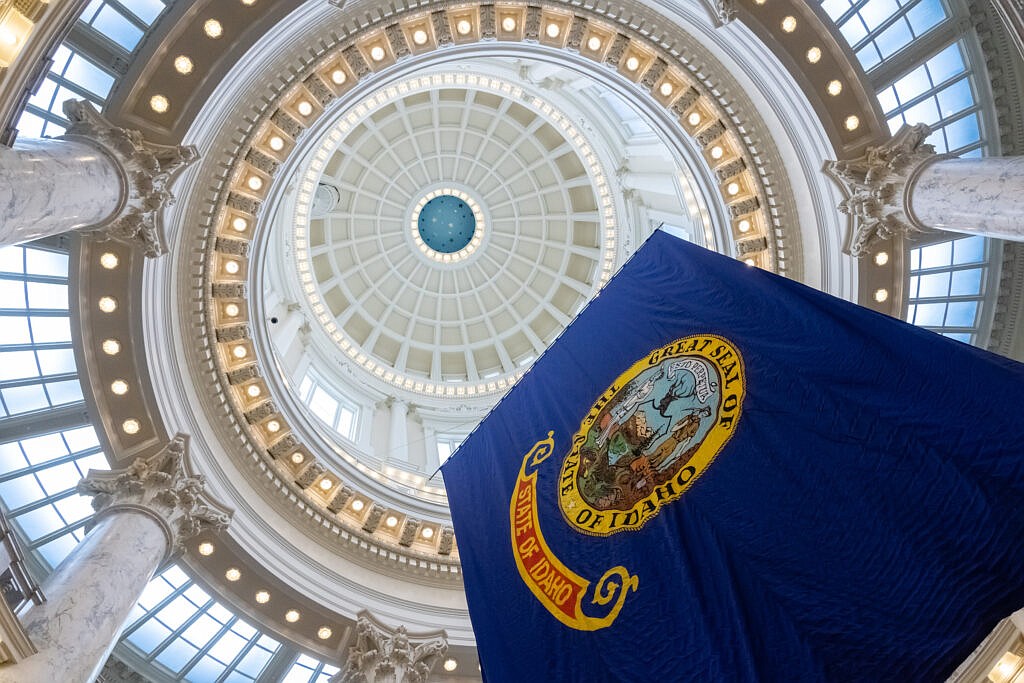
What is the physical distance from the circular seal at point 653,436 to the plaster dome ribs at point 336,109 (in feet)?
28.4

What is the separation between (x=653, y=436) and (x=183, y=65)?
11.2 meters

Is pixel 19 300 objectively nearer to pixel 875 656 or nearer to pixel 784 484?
pixel 784 484

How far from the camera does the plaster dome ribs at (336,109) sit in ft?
46.5

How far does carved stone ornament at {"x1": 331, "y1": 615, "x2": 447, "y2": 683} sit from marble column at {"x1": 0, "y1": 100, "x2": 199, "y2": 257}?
30.5 ft

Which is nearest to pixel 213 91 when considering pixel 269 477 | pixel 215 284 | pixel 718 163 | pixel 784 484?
pixel 215 284

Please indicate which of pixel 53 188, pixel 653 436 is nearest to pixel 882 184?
pixel 653 436

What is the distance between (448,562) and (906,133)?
1389 cm

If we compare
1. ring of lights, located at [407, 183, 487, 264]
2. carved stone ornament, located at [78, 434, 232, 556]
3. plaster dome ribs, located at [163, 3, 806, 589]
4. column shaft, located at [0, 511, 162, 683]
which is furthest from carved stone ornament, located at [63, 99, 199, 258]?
ring of lights, located at [407, 183, 487, 264]

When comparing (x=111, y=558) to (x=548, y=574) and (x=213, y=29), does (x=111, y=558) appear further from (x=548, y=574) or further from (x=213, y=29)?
(x=213, y=29)

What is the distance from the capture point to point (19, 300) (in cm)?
1287

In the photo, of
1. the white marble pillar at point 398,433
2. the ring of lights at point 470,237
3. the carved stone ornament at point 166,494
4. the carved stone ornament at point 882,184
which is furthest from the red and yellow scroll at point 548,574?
the ring of lights at point 470,237

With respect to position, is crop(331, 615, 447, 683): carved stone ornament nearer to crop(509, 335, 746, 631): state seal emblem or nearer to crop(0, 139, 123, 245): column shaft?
crop(509, 335, 746, 631): state seal emblem

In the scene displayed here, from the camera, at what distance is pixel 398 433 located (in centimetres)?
2444

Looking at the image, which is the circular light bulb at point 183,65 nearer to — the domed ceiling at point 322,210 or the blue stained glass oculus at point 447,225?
the domed ceiling at point 322,210
